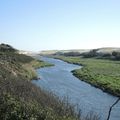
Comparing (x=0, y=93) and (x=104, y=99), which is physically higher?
(x=0, y=93)

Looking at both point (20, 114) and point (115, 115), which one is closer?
point (20, 114)

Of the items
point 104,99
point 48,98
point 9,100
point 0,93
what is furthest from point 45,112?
point 104,99

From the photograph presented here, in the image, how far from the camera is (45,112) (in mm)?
21891

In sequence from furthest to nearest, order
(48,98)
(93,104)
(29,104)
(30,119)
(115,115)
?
(93,104)
(115,115)
(48,98)
(29,104)
(30,119)

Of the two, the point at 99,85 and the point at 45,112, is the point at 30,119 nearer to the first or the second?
the point at 45,112

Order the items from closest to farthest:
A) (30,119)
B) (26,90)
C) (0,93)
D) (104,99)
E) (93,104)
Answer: (30,119) → (0,93) → (26,90) → (93,104) → (104,99)

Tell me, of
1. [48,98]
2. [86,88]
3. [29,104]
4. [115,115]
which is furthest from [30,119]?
[86,88]

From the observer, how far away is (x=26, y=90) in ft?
98.4

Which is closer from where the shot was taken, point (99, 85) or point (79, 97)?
point (79, 97)

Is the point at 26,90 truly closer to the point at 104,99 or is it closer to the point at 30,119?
the point at 30,119

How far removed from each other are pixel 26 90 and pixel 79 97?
16424mm

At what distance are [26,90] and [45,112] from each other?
27.3ft

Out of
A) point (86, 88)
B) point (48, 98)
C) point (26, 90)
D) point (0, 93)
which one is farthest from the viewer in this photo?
point (86, 88)

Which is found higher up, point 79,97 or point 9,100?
point 9,100
